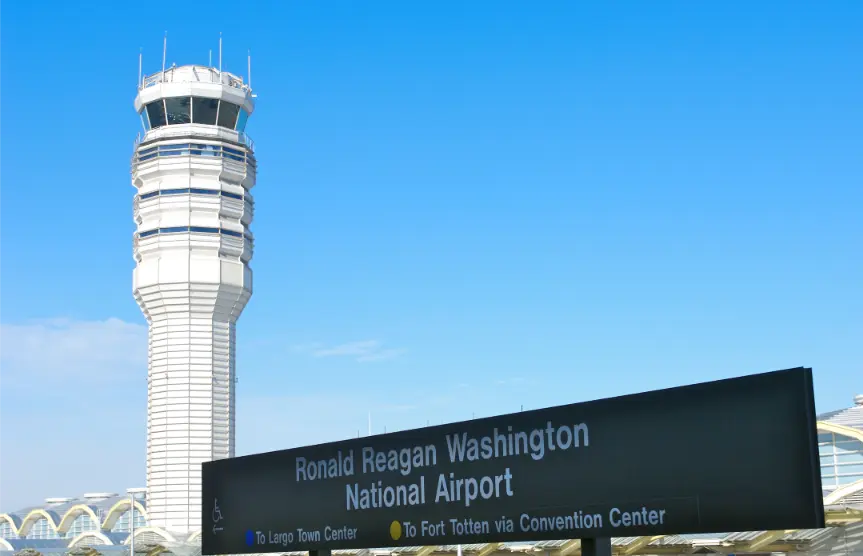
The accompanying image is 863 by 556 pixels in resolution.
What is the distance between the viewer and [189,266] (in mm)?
119625

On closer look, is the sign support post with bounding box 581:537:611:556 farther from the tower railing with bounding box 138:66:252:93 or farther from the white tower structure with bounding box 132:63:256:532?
the tower railing with bounding box 138:66:252:93

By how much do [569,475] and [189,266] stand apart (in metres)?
105

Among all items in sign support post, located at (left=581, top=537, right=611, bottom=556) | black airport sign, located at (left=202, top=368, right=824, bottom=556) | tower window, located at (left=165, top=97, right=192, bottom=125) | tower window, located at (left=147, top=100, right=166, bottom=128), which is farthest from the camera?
tower window, located at (left=147, top=100, right=166, bottom=128)

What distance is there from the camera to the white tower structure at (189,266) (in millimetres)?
119875

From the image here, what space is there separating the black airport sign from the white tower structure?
9763 centimetres

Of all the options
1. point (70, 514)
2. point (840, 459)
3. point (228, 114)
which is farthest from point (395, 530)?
point (70, 514)

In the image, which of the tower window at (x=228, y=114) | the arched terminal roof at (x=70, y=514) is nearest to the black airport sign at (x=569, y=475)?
the tower window at (x=228, y=114)

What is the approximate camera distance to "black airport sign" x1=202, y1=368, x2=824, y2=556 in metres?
15.9

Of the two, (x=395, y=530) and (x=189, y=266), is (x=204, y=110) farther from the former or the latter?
(x=395, y=530)

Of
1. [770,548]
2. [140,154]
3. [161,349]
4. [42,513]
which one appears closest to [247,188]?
[140,154]

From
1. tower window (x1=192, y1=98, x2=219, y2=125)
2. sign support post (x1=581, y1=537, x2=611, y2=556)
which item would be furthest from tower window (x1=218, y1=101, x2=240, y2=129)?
sign support post (x1=581, y1=537, x2=611, y2=556)

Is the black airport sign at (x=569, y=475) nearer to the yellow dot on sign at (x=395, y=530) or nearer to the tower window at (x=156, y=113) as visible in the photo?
the yellow dot on sign at (x=395, y=530)

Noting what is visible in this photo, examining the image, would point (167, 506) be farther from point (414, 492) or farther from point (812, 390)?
point (812, 390)

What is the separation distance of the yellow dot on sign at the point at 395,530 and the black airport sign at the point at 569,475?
0.04 m
